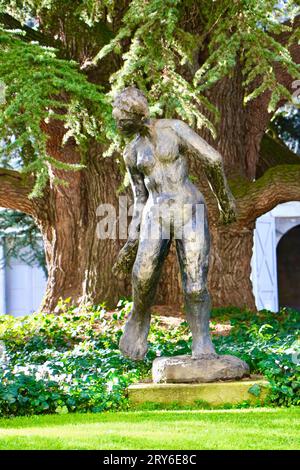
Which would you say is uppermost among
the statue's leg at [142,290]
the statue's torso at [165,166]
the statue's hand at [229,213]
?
the statue's torso at [165,166]

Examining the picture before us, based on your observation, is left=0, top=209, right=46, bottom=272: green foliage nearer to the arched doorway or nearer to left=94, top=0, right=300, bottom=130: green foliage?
left=94, top=0, right=300, bottom=130: green foliage

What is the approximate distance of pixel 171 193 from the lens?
720cm

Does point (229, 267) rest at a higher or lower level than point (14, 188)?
lower

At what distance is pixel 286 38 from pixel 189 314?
6567 mm

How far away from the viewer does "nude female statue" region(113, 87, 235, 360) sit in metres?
7.15

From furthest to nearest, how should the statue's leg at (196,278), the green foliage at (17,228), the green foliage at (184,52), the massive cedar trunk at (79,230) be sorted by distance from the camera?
the green foliage at (17,228) < the massive cedar trunk at (79,230) < the green foliage at (184,52) < the statue's leg at (196,278)

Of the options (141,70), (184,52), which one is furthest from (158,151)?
(184,52)

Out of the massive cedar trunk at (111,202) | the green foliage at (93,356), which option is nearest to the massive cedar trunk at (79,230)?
the massive cedar trunk at (111,202)

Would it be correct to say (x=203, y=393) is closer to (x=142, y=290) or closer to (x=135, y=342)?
(x=135, y=342)

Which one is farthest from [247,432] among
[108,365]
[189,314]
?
[108,365]

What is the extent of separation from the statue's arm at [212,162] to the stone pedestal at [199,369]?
1.08 meters

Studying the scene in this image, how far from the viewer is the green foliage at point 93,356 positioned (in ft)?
22.7

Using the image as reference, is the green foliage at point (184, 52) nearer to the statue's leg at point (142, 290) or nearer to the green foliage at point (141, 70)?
the green foliage at point (141, 70)

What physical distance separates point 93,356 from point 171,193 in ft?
6.76
